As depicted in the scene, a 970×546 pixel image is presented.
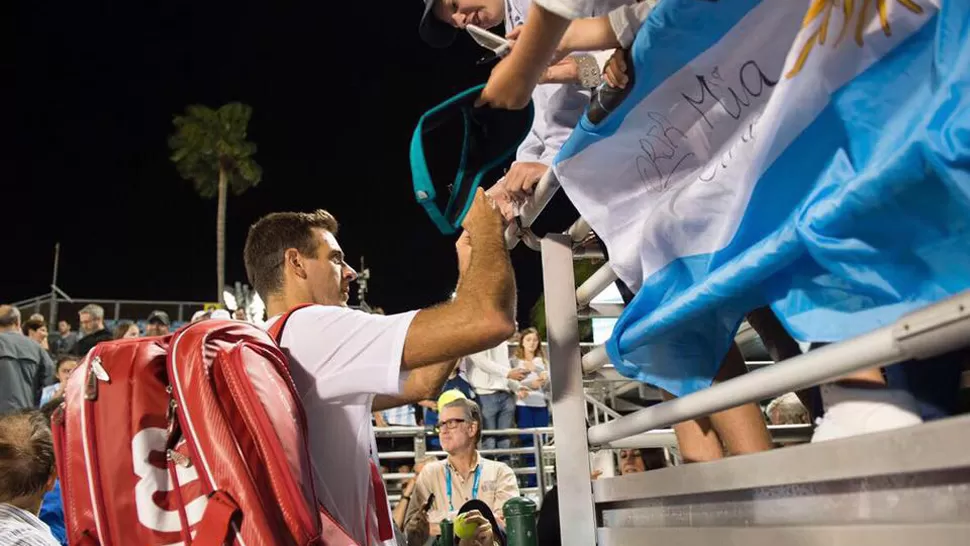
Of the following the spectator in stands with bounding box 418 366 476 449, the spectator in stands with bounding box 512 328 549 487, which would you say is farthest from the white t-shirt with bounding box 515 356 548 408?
the spectator in stands with bounding box 418 366 476 449

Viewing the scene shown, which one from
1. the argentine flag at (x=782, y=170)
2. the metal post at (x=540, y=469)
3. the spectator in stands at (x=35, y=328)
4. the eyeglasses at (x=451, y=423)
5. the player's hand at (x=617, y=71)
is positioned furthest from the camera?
the spectator in stands at (x=35, y=328)

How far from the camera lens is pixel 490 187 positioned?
7.61 feet

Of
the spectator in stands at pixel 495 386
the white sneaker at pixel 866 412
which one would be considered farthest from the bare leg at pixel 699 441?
the spectator in stands at pixel 495 386

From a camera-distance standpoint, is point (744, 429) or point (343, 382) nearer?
point (744, 429)

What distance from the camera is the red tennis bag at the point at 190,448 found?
1.71 m

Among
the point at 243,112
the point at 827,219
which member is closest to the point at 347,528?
the point at 827,219

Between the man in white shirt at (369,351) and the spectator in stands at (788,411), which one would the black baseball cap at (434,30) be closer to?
the man in white shirt at (369,351)

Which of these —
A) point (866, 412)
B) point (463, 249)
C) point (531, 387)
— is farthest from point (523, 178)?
point (531, 387)

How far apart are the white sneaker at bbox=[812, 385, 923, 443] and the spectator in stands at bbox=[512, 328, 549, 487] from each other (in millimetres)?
7969

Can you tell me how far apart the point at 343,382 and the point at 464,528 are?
66.3 inches

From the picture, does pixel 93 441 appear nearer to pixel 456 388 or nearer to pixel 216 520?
pixel 216 520

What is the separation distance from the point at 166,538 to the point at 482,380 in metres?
7.46

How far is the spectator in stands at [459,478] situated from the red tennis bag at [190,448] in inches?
158

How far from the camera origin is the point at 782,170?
3.91 ft
